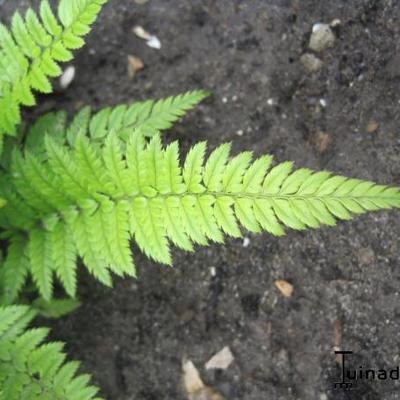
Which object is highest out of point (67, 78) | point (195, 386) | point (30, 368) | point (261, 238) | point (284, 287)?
point (67, 78)

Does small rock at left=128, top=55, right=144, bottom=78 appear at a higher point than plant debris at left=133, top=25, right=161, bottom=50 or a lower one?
lower

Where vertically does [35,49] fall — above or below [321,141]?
below

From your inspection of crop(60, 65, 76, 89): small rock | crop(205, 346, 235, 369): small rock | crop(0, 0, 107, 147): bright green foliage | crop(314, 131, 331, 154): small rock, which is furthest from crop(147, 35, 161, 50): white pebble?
crop(205, 346, 235, 369): small rock

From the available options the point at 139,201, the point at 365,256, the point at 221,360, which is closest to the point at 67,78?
the point at 139,201

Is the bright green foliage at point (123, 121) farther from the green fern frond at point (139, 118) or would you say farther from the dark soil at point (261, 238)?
the dark soil at point (261, 238)

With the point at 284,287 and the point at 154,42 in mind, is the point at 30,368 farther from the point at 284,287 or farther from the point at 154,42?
the point at 154,42

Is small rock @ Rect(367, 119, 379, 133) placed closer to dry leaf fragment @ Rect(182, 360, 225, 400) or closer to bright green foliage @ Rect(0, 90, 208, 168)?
bright green foliage @ Rect(0, 90, 208, 168)

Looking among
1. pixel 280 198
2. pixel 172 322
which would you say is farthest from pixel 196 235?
pixel 172 322
